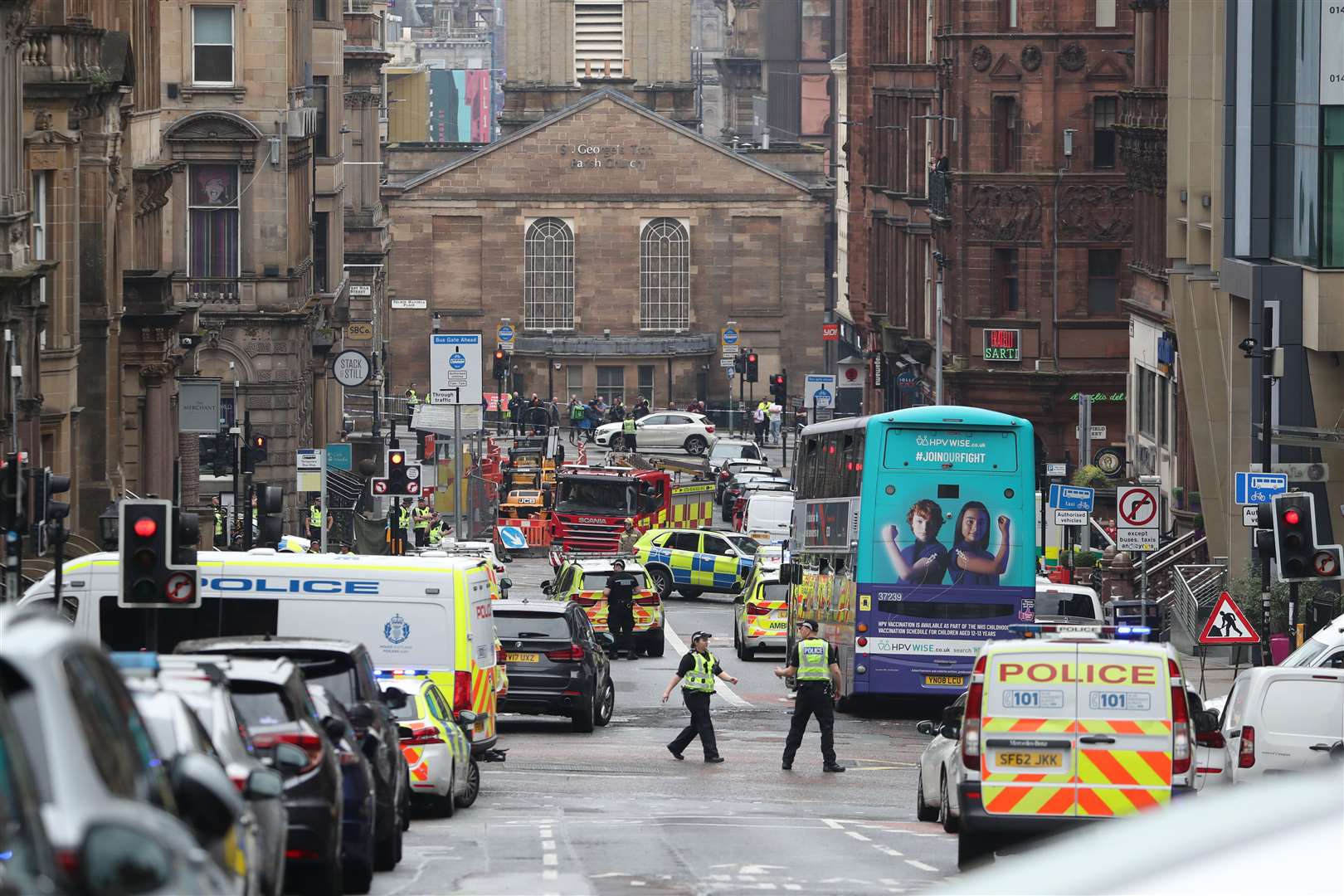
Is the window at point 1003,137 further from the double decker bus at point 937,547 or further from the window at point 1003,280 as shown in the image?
the double decker bus at point 937,547

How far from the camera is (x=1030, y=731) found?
16.7 metres

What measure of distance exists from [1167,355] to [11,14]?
25.9 meters

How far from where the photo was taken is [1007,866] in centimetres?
422

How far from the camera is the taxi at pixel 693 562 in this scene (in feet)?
176

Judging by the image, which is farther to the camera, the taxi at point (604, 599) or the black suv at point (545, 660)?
the taxi at point (604, 599)

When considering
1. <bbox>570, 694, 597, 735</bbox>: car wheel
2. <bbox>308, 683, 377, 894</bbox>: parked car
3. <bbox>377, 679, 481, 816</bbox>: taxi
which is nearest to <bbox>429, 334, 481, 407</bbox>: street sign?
<bbox>570, 694, 597, 735</bbox>: car wheel

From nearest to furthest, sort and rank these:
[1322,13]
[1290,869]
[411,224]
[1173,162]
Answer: [1290,869] < [1322,13] < [1173,162] < [411,224]

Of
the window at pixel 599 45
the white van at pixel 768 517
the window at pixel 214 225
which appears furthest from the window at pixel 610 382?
the window at pixel 214 225

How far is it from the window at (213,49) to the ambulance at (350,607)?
36.5m

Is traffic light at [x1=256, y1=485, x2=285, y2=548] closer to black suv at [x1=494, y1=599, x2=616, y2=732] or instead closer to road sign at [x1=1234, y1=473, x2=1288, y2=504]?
black suv at [x1=494, y1=599, x2=616, y2=732]

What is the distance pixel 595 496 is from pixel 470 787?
43.2 metres

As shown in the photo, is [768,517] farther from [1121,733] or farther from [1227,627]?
[1121,733]

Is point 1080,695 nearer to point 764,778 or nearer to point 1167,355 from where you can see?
point 764,778

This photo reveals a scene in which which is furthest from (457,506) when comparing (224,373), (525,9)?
(525,9)
